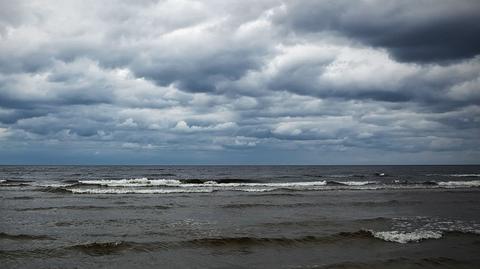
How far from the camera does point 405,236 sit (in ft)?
50.6

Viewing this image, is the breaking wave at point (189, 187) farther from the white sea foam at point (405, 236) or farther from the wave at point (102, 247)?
the white sea foam at point (405, 236)

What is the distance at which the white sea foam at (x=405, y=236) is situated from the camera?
15.0 metres

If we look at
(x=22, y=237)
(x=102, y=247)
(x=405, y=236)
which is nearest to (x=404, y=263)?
(x=405, y=236)

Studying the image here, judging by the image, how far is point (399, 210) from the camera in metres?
23.6

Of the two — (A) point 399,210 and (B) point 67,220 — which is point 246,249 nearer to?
(B) point 67,220

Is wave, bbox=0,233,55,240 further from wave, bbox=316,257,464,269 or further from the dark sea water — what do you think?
wave, bbox=316,257,464,269

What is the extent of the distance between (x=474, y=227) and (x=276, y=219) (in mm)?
8930

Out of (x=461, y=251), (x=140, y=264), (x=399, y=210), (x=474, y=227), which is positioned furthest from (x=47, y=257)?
(x=399, y=210)

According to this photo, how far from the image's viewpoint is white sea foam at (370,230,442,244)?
49.2ft

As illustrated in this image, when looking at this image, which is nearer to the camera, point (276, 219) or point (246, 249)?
point (246, 249)

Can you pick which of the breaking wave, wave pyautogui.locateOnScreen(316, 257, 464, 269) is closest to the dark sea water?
wave pyautogui.locateOnScreen(316, 257, 464, 269)

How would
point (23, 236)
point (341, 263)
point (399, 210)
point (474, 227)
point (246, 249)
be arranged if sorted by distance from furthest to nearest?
1. point (399, 210)
2. point (474, 227)
3. point (23, 236)
4. point (246, 249)
5. point (341, 263)

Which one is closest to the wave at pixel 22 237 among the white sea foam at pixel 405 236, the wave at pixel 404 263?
the wave at pixel 404 263

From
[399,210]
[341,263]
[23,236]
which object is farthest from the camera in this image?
[399,210]
